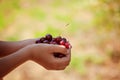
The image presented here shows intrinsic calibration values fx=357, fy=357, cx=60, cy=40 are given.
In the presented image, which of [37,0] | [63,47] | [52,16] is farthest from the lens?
[37,0]

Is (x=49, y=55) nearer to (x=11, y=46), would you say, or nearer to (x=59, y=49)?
(x=59, y=49)

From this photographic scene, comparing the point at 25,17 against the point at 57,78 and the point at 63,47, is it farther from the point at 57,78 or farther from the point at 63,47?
the point at 63,47

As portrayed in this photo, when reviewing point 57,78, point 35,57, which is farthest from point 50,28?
point 35,57

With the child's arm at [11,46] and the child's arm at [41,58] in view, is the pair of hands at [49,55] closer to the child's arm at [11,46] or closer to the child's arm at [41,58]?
the child's arm at [41,58]

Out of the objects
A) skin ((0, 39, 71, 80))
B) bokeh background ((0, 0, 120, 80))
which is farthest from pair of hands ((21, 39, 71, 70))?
bokeh background ((0, 0, 120, 80))

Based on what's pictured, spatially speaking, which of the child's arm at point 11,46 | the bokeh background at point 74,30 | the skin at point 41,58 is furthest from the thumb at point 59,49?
the bokeh background at point 74,30

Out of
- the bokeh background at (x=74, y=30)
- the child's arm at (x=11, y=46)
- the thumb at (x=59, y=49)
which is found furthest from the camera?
the bokeh background at (x=74, y=30)

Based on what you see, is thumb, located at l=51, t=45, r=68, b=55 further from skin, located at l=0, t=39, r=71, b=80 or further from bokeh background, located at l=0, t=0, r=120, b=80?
bokeh background, located at l=0, t=0, r=120, b=80
